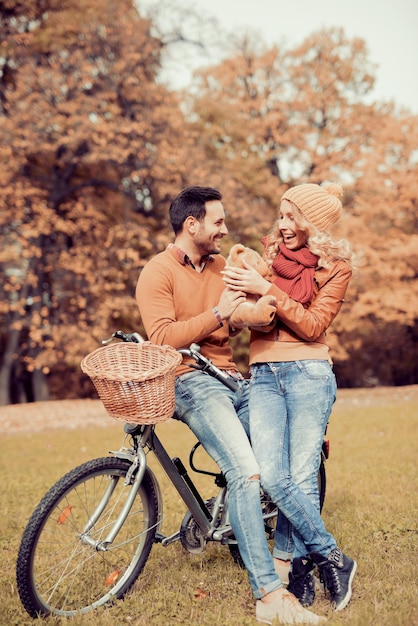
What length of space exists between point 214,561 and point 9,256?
39.4ft

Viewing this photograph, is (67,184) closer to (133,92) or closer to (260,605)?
(133,92)

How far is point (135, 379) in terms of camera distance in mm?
2660

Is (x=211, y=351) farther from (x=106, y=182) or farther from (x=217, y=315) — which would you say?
(x=106, y=182)

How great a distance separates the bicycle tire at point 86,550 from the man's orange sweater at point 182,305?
688 millimetres

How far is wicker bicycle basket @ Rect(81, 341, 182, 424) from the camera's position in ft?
8.91

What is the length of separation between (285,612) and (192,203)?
6.86 feet

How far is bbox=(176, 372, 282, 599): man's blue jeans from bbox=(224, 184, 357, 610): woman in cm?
10

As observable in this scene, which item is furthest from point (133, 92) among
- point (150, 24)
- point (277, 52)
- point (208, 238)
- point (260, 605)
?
point (260, 605)

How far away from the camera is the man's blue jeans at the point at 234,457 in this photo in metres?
2.93

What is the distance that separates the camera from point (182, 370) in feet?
10.7

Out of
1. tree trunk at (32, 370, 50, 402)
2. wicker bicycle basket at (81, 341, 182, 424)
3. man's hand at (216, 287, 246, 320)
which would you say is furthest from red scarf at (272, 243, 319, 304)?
tree trunk at (32, 370, 50, 402)

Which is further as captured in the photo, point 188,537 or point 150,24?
point 150,24

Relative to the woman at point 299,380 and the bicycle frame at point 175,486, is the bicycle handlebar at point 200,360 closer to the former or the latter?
the woman at point 299,380

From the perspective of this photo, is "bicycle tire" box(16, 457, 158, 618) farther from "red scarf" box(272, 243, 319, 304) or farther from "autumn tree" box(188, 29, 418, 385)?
"autumn tree" box(188, 29, 418, 385)
